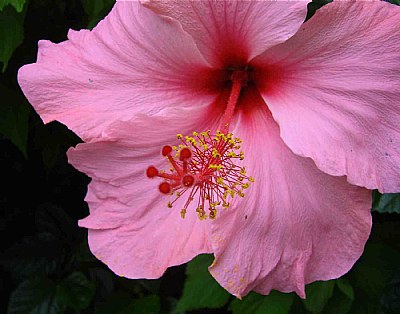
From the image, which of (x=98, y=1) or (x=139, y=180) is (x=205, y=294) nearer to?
(x=139, y=180)

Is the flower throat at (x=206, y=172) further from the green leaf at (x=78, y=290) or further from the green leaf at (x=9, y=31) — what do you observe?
the green leaf at (x=78, y=290)

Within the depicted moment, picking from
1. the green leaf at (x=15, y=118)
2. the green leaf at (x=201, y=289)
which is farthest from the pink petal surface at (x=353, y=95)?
the green leaf at (x=15, y=118)

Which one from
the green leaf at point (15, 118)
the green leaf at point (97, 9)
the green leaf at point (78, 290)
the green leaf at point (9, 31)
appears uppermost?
the green leaf at point (97, 9)

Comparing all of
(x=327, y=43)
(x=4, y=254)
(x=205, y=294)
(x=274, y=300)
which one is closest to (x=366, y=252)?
(x=274, y=300)

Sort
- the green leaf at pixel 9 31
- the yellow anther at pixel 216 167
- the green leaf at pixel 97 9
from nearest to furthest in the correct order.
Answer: the yellow anther at pixel 216 167 → the green leaf at pixel 97 9 → the green leaf at pixel 9 31

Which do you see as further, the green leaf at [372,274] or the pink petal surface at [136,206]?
the green leaf at [372,274]

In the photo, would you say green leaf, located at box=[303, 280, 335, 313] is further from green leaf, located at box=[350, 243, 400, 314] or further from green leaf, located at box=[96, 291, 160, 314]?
green leaf, located at box=[96, 291, 160, 314]

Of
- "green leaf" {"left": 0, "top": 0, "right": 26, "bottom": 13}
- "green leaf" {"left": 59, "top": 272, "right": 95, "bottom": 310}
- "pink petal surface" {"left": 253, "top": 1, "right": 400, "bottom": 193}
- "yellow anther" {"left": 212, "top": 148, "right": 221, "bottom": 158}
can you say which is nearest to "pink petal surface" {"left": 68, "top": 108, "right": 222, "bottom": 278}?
"yellow anther" {"left": 212, "top": 148, "right": 221, "bottom": 158}
